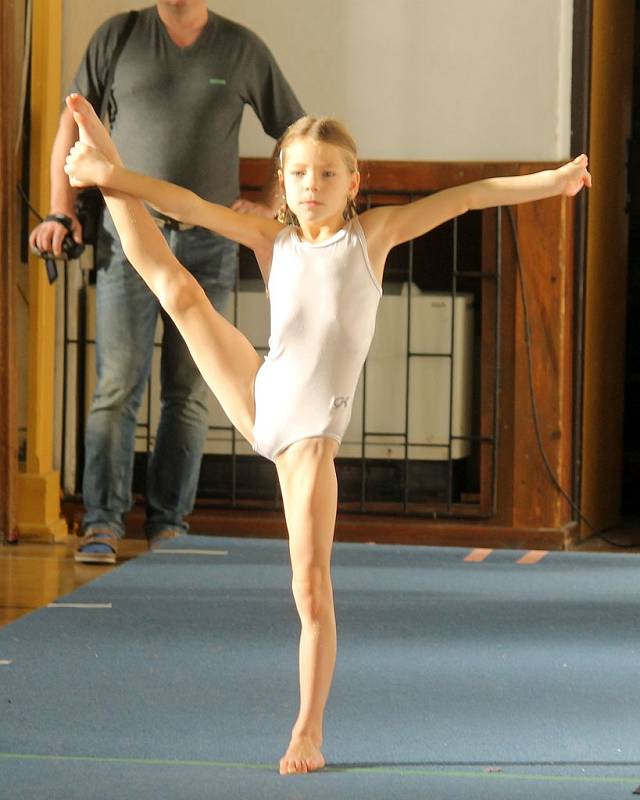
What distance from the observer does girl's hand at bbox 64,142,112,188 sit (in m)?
1.73

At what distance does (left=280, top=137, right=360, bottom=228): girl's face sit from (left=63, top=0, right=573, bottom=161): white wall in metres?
2.01

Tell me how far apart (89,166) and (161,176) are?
55.3 inches

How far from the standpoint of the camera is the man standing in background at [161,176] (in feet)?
10.3

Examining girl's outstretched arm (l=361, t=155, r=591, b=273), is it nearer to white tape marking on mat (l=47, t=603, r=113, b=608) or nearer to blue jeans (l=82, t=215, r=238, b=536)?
white tape marking on mat (l=47, t=603, r=113, b=608)

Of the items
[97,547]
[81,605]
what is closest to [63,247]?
[97,547]

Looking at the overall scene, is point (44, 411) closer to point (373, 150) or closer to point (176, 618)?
point (373, 150)

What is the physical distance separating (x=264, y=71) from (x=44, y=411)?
1098 mm

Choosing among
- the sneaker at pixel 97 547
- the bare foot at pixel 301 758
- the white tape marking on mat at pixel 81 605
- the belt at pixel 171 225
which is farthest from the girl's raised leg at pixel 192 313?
the sneaker at pixel 97 547

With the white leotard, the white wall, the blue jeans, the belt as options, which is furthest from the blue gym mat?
the white wall

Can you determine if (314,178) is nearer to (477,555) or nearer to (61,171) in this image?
(61,171)

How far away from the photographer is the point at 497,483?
372cm

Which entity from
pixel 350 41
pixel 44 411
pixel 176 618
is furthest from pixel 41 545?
pixel 350 41

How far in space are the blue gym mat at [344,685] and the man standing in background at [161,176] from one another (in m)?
0.26

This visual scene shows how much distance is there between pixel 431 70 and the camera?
368cm
